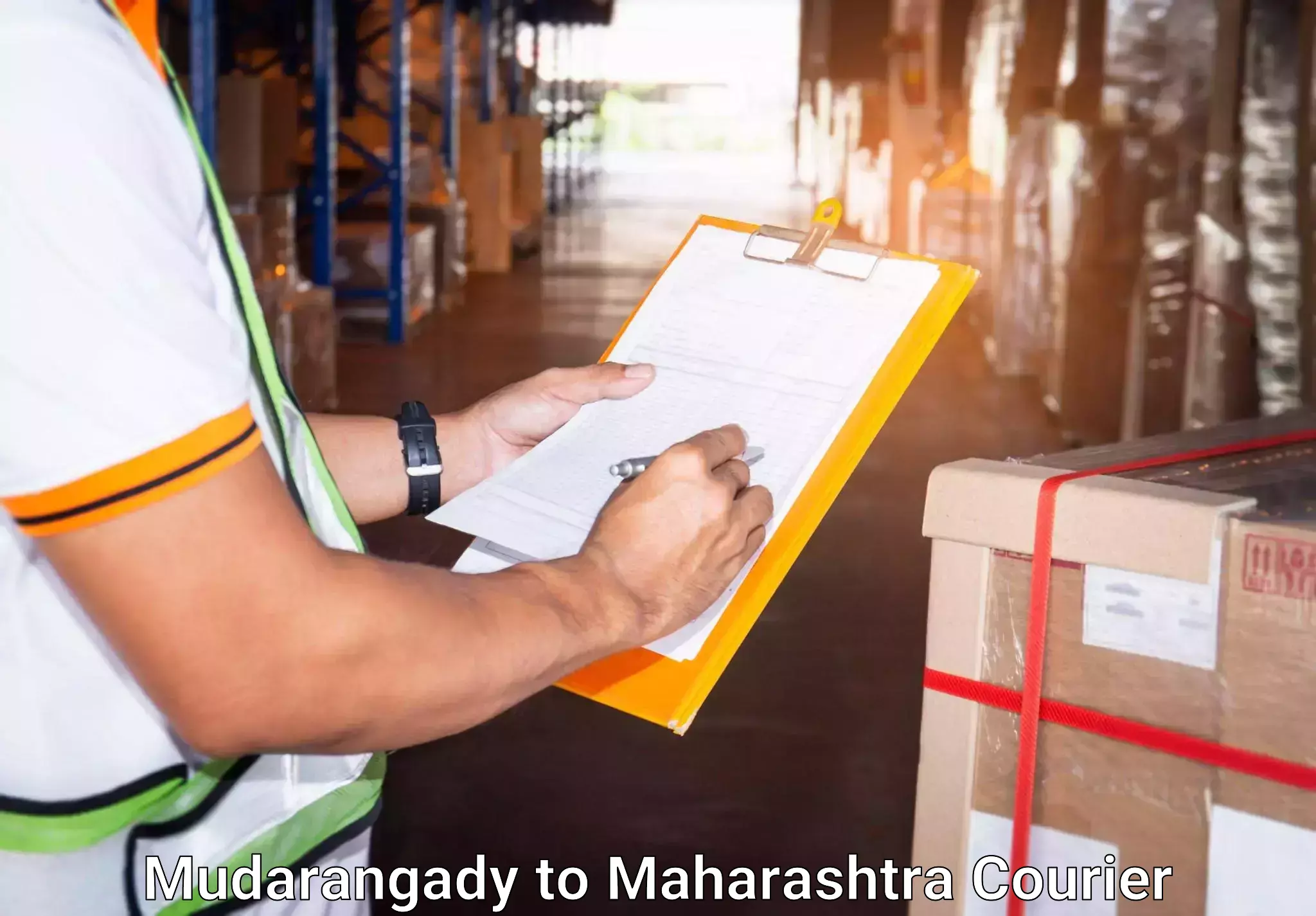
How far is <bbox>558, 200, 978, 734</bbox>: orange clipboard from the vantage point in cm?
111

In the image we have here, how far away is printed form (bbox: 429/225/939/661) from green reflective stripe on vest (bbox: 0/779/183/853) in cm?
34

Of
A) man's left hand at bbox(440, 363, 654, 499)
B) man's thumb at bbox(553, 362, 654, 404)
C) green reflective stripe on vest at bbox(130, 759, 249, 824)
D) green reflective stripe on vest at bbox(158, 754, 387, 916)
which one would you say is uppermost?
man's thumb at bbox(553, 362, 654, 404)

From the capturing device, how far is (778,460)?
1215 mm

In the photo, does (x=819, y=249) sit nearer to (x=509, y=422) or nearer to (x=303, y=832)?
(x=509, y=422)

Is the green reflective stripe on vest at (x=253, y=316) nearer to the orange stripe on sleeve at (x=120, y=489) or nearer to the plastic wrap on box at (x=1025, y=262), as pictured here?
the orange stripe on sleeve at (x=120, y=489)

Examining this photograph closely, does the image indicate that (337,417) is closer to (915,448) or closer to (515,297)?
(915,448)

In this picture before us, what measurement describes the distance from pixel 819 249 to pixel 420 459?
0.46m

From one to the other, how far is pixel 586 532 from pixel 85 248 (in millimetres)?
554

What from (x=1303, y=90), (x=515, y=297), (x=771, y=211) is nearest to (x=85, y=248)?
(x=1303, y=90)

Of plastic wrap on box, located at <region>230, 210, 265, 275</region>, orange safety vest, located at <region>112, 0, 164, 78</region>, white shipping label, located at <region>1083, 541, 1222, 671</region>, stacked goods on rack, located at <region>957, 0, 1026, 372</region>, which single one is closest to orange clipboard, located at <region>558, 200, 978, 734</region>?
white shipping label, located at <region>1083, 541, 1222, 671</region>

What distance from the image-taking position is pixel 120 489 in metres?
0.74

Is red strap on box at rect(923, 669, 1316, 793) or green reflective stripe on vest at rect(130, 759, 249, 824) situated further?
red strap on box at rect(923, 669, 1316, 793)

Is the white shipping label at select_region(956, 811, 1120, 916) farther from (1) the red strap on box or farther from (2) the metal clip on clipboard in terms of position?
(2) the metal clip on clipboard

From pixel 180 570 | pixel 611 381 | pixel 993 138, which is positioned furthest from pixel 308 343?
pixel 180 570
